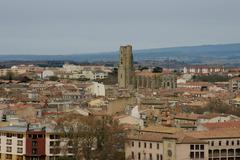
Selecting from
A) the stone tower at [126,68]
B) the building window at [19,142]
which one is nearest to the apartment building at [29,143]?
the building window at [19,142]

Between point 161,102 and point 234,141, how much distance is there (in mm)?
34133

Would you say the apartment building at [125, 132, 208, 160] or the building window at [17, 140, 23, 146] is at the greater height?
the apartment building at [125, 132, 208, 160]

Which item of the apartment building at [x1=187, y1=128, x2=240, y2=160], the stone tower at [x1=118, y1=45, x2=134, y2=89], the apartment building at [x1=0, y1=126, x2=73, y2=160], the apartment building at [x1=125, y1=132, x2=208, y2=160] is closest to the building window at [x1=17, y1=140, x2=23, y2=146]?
the apartment building at [x1=0, y1=126, x2=73, y2=160]

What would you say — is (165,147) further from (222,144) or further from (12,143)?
(12,143)

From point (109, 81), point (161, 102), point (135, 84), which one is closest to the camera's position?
point (161, 102)

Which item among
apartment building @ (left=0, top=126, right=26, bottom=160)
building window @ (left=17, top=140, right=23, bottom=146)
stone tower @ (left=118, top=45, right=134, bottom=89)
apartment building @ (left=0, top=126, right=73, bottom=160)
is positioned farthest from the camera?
stone tower @ (left=118, top=45, right=134, bottom=89)

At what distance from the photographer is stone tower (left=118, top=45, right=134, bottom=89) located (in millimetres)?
126875

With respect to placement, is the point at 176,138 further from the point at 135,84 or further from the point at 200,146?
the point at 135,84

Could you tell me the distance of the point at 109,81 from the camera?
144 metres

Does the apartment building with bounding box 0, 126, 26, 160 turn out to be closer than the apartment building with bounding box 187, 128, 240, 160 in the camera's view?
No

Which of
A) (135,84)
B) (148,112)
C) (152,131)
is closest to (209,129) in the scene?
(152,131)

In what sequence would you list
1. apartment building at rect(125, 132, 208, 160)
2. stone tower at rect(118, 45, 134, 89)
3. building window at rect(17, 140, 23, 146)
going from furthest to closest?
stone tower at rect(118, 45, 134, 89) < building window at rect(17, 140, 23, 146) < apartment building at rect(125, 132, 208, 160)

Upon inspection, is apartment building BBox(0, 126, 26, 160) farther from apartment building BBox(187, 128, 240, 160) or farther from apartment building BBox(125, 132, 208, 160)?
apartment building BBox(187, 128, 240, 160)

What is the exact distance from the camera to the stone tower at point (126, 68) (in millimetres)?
126875
